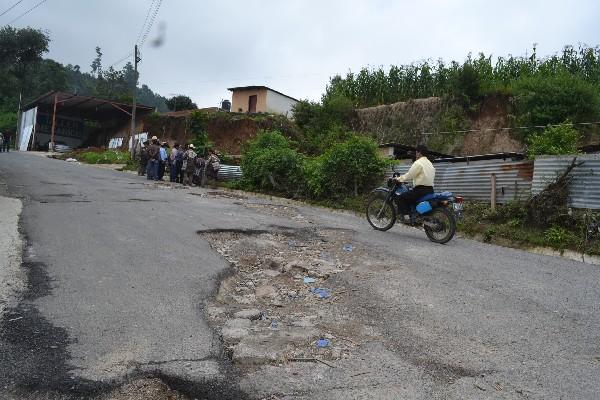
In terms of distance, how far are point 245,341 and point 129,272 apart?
2.13 metres

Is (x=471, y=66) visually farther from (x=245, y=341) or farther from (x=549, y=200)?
(x=245, y=341)

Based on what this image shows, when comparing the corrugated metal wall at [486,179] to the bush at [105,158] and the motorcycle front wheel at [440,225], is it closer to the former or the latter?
the motorcycle front wheel at [440,225]

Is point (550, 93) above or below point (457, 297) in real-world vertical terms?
above

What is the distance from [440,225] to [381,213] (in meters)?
1.30

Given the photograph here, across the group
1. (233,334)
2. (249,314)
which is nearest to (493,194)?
(249,314)

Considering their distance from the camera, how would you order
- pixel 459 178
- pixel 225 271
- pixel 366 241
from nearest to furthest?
pixel 225 271 → pixel 366 241 → pixel 459 178

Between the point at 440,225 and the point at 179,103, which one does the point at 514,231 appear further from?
the point at 179,103

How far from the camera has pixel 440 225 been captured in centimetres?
834

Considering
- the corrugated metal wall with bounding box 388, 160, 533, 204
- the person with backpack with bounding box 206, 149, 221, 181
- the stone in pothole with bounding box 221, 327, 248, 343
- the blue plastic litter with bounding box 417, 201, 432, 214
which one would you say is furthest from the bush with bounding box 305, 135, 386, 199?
the stone in pothole with bounding box 221, 327, 248, 343

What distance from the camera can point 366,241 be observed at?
785 cm

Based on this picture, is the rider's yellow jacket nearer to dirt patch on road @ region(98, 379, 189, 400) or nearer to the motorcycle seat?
the motorcycle seat

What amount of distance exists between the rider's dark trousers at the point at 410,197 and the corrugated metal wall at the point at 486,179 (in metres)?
3.45

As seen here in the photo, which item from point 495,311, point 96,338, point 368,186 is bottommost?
point 96,338

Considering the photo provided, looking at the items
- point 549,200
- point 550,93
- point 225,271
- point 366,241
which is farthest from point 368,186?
point 550,93
